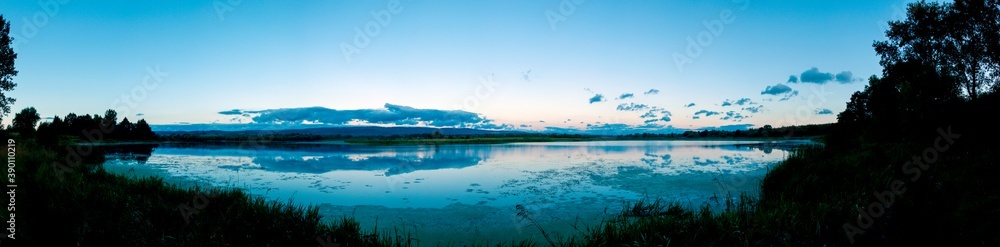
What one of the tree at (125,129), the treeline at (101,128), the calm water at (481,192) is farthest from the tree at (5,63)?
the tree at (125,129)

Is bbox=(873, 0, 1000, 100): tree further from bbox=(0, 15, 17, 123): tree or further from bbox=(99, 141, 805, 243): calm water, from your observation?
bbox=(0, 15, 17, 123): tree

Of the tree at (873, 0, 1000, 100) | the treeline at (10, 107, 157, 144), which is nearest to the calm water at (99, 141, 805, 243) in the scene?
the tree at (873, 0, 1000, 100)

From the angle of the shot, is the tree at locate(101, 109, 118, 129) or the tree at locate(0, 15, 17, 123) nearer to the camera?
the tree at locate(0, 15, 17, 123)

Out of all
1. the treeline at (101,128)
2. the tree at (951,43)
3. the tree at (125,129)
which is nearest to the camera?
the tree at (951,43)

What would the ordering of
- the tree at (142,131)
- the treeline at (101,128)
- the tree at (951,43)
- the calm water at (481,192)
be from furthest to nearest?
the tree at (142,131) < the treeline at (101,128) < the tree at (951,43) < the calm water at (481,192)

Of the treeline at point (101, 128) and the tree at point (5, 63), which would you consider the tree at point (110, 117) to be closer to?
the treeline at point (101, 128)

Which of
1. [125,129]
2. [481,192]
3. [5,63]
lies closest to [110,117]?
[125,129]

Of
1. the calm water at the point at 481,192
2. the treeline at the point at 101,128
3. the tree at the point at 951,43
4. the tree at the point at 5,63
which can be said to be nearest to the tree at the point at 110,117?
the treeline at the point at 101,128

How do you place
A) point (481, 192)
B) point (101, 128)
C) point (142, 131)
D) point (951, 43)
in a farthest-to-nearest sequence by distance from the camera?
point (142, 131), point (101, 128), point (951, 43), point (481, 192)

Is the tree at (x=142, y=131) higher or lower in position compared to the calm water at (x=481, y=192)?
higher

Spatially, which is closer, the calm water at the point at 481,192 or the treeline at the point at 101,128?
the calm water at the point at 481,192

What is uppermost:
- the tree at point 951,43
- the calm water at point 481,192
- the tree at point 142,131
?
the tree at point 951,43

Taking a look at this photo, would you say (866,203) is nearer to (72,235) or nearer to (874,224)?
(874,224)

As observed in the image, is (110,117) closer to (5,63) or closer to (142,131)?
(142,131)
